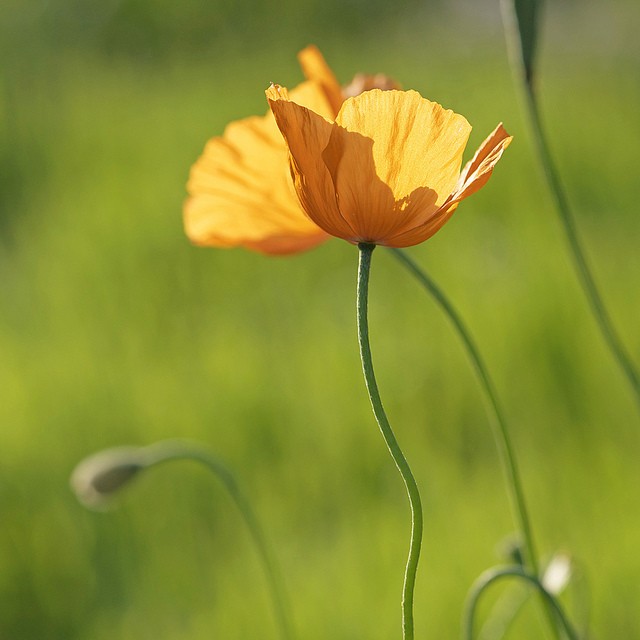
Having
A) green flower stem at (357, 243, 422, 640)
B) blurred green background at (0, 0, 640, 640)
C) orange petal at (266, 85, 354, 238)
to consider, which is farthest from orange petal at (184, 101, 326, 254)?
blurred green background at (0, 0, 640, 640)

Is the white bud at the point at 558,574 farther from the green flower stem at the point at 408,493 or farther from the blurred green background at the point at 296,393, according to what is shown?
the green flower stem at the point at 408,493

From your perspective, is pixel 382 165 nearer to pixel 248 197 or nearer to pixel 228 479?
pixel 248 197

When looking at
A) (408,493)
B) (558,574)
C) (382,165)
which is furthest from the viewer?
(558,574)

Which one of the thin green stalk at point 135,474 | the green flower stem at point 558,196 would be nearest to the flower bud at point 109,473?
the thin green stalk at point 135,474

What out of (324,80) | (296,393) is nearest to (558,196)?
(324,80)

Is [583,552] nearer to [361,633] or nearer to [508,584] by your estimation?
[508,584]

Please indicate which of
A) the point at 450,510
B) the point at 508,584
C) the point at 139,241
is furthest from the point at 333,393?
the point at 139,241

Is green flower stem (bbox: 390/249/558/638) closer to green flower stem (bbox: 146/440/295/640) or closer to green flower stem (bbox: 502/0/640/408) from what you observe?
green flower stem (bbox: 502/0/640/408)
